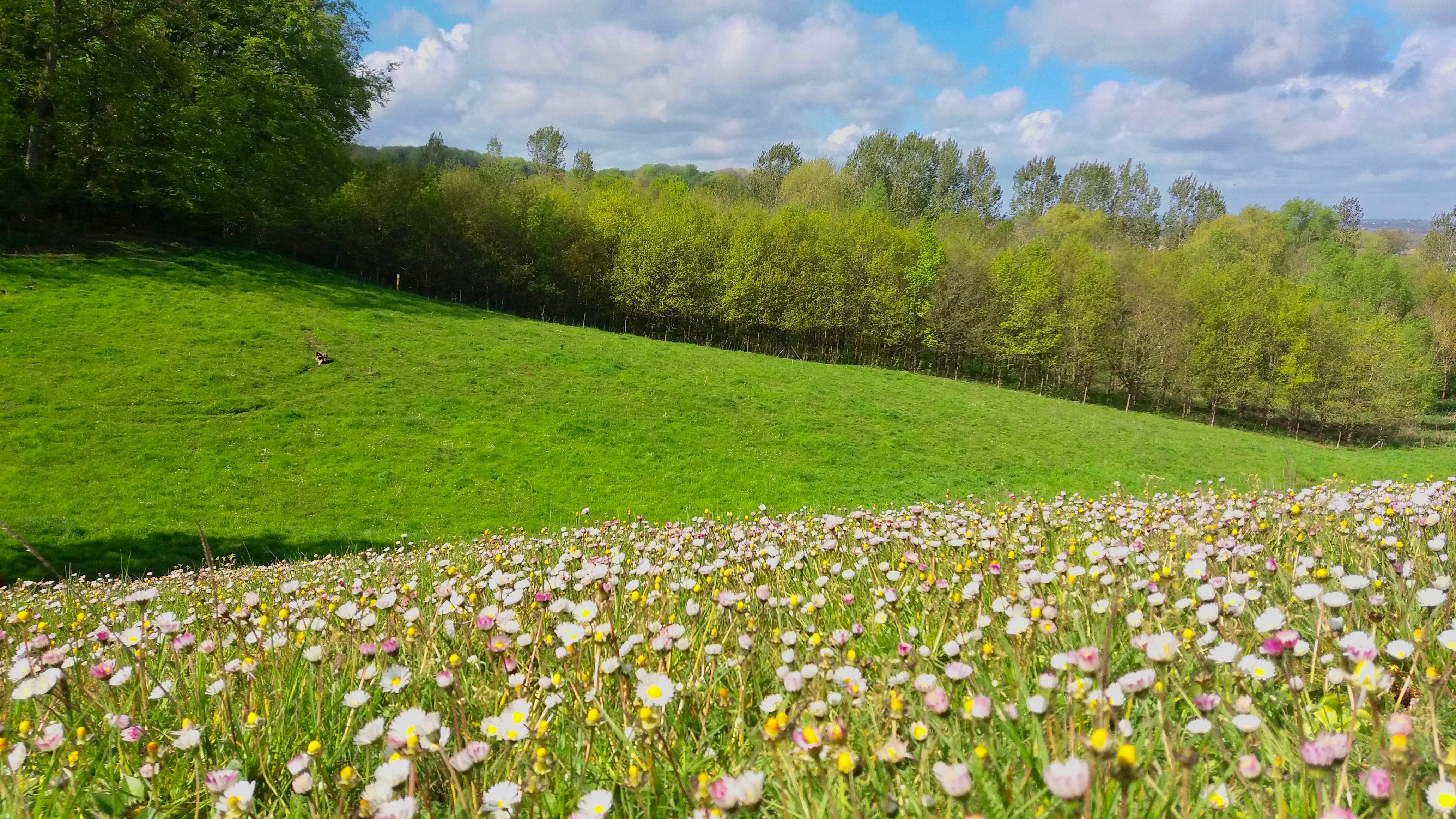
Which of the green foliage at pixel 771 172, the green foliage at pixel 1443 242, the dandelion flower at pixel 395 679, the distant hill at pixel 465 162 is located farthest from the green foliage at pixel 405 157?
the green foliage at pixel 1443 242

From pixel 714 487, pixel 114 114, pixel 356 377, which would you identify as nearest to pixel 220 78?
pixel 114 114

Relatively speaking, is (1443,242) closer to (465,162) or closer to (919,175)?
(919,175)

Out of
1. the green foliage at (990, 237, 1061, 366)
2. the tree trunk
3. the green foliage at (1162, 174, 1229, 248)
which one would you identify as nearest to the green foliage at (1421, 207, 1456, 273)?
the green foliage at (1162, 174, 1229, 248)

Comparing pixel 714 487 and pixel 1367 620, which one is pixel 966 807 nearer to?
pixel 1367 620

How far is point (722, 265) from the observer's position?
46.3 m

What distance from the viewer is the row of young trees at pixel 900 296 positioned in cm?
4291

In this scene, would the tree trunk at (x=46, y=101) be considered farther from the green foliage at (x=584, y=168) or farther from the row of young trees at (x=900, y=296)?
the green foliage at (x=584, y=168)

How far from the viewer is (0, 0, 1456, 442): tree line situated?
1220 inches

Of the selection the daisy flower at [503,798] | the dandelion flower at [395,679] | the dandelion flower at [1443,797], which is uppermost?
the dandelion flower at [1443,797]

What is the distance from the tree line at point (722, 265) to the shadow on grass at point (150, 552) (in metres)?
23.3

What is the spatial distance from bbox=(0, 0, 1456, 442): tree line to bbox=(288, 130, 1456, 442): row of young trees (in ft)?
0.51

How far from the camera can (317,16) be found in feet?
123

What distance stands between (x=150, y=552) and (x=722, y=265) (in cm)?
3733

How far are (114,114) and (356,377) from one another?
699 inches
